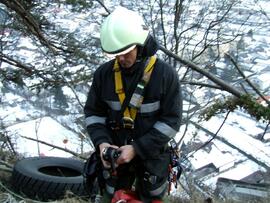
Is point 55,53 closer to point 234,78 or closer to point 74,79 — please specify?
point 74,79

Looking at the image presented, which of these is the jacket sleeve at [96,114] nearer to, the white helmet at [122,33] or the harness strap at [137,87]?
the harness strap at [137,87]

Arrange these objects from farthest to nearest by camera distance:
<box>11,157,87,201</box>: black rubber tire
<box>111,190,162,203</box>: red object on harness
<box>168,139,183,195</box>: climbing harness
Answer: <box>11,157,87,201</box>: black rubber tire, <box>168,139,183,195</box>: climbing harness, <box>111,190,162,203</box>: red object on harness

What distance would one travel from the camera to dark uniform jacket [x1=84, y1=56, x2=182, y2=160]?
287cm

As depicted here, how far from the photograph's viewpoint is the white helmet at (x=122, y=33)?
2.76m

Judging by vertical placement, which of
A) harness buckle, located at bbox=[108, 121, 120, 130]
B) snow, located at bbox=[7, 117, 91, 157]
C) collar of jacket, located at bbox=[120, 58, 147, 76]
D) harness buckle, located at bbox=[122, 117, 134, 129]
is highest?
collar of jacket, located at bbox=[120, 58, 147, 76]

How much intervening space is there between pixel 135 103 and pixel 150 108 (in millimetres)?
106

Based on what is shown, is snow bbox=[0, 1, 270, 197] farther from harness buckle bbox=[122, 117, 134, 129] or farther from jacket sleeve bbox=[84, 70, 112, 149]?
harness buckle bbox=[122, 117, 134, 129]

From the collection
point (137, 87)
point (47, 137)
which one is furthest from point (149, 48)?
point (47, 137)

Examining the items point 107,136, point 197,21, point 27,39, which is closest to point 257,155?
point 197,21

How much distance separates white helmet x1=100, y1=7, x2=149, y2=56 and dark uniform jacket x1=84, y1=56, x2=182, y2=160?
173mm

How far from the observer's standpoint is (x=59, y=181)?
4941 mm

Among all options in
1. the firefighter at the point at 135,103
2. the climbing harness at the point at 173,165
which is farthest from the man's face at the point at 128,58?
the climbing harness at the point at 173,165

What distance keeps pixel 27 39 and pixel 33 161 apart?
376 centimetres

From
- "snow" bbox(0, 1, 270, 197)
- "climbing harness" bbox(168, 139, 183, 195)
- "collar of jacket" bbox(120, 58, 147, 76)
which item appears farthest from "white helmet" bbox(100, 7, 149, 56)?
"snow" bbox(0, 1, 270, 197)
